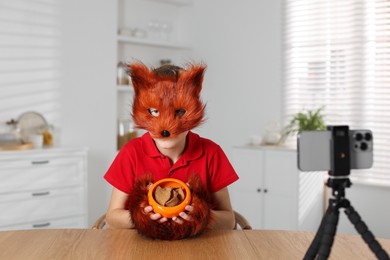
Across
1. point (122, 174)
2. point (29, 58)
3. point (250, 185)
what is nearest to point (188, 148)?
point (122, 174)

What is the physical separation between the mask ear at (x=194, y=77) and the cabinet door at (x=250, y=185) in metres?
2.77

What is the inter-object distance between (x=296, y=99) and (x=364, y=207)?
3.57 ft

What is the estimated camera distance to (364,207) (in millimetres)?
4336

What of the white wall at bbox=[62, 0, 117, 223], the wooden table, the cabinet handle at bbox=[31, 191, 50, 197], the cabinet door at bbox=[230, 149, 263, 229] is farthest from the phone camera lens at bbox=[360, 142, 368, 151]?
the white wall at bbox=[62, 0, 117, 223]

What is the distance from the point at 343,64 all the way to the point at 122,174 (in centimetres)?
307

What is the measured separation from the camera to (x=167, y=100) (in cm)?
152

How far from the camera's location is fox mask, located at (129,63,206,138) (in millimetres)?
1529

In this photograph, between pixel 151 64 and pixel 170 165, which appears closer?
pixel 170 165

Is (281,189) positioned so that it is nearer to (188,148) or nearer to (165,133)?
(188,148)

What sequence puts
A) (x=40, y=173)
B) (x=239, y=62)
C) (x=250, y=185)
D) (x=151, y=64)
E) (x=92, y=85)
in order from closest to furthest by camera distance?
(x=40, y=173), (x=250, y=185), (x=92, y=85), (x=151, y=64), (x=239, y=62)

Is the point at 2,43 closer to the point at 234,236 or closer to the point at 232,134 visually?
the point at 232,134

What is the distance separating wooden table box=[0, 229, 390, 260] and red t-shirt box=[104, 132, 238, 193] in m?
0.20

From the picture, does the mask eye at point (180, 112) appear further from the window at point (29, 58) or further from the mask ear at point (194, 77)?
the window at point (29, 58)

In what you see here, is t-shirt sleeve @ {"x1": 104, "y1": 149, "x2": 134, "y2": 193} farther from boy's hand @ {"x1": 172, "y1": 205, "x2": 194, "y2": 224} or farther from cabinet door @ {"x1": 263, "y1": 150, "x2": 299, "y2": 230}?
cabinet door @ {"x1": 263, "y1": 150, "x2": 299, "y2": 230}
